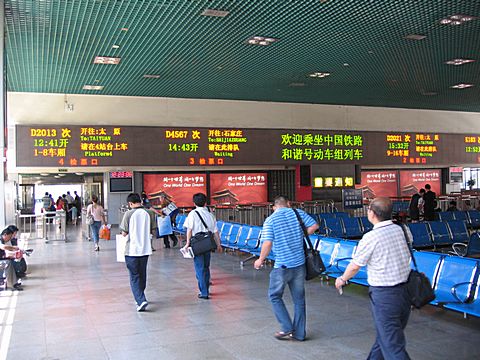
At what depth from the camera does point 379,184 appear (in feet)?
84.6

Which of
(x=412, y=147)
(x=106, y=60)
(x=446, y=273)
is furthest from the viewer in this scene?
(x=412, y=147)

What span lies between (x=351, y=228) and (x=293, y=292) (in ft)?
Result: 27.9

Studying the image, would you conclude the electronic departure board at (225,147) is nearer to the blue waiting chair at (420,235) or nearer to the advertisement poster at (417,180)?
the advertisement poster at (417,180)

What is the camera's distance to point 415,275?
163 inches

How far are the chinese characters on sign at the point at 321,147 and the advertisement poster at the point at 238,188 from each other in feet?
9.51

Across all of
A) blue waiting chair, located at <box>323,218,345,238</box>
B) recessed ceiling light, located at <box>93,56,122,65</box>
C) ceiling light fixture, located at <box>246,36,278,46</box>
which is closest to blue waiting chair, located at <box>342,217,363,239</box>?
blue waiting chair, located at <box>323,218,345,238</box>

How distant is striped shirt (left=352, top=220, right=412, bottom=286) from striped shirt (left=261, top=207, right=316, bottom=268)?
1.45 metres

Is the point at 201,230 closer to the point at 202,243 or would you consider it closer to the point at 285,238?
the point at 202,243

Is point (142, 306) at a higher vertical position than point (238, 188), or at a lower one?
lower

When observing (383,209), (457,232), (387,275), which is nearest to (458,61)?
(457,232)

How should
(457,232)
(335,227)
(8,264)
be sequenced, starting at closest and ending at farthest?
(8,264) < (457,232) < (335,227)

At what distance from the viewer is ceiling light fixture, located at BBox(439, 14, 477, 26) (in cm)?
1128

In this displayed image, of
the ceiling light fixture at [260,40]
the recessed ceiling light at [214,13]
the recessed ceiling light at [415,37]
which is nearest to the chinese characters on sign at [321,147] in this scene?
the ceiling light fixture at [260,40]

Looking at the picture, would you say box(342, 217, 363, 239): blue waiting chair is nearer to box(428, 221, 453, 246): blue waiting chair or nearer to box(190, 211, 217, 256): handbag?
box(428, 221, 453, 246): blue waiting chair
